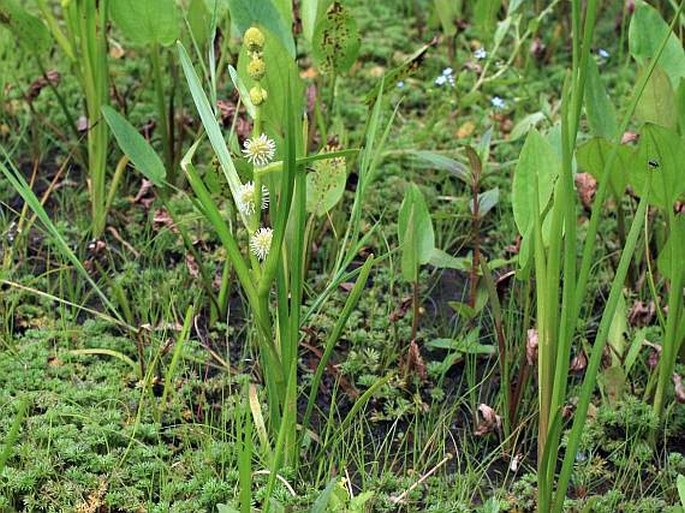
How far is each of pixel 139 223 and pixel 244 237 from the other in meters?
0.27

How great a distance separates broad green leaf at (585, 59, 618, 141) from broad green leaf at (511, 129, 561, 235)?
0.18 m

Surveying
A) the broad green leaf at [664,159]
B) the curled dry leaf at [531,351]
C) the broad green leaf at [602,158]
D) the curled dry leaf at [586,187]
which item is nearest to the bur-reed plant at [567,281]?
the broad green leaf at [664,159]

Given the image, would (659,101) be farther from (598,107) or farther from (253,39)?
(253,39)

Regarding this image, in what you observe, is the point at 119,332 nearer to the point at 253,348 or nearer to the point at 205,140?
the point at 253,348

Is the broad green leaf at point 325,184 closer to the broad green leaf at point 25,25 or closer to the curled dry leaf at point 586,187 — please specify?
the curled dry leaf at point 586,187

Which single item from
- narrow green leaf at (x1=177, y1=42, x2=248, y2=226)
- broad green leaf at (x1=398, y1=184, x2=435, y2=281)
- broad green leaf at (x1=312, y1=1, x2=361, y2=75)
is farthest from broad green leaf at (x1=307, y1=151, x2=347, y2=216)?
narrow green leaf at (x1=177, y1=42, x2=248, y2=226)

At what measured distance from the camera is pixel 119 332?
2.09 metres

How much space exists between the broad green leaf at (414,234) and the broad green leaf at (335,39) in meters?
0.36

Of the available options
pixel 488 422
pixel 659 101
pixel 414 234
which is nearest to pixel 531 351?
pixel 488 422

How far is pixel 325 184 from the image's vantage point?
2000 millimetres

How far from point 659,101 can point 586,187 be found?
301 millimetres

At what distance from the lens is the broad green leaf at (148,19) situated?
6.97 feet

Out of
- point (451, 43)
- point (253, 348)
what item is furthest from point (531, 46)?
point (253, 348)

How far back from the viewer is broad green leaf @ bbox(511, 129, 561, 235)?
182 cm
